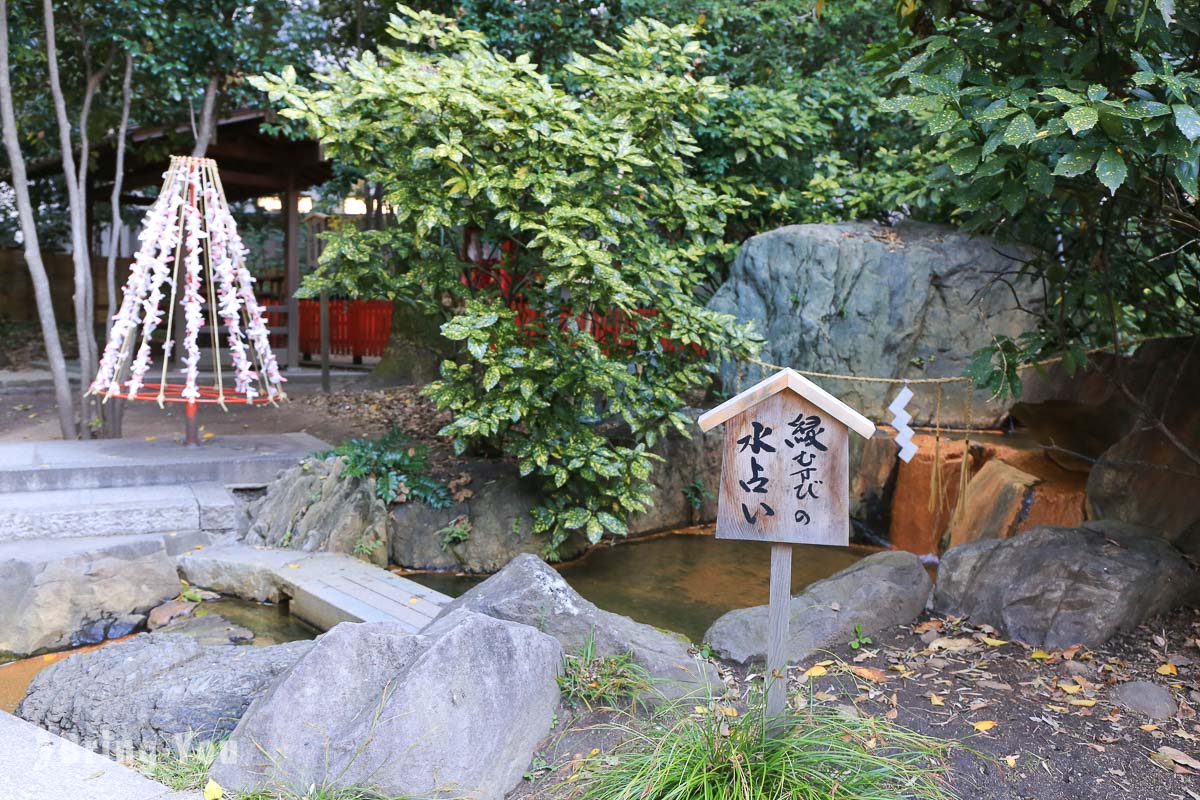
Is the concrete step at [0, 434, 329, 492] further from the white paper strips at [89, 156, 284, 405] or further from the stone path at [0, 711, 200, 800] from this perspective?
the stone path at [0, 711, 200, 800]

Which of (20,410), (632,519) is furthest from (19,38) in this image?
(632,519)

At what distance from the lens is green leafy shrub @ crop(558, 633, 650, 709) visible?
12.1 ft

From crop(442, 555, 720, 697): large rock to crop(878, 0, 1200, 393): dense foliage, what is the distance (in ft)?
7.27

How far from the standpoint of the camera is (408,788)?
3131 millimetres

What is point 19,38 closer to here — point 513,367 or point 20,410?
point 20,410

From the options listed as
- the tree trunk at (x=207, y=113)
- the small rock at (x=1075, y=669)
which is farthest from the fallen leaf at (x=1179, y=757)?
the tree trunk at (x=207, y=113)

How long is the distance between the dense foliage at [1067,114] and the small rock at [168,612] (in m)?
5.23


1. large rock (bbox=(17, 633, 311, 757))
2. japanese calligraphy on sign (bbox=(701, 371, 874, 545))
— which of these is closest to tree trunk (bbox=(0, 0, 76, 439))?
large rock (bbox=(17, 633, 311, 757))

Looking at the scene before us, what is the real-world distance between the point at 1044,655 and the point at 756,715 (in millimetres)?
2133

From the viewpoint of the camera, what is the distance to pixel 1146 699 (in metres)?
4.00

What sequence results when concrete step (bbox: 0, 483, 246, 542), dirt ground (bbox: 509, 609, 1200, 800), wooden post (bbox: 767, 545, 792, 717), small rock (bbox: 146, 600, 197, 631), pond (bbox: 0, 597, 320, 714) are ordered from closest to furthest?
1. wooden post (bbox: 767, 545, 792, 717)
2. dirt ground (bbox: 509, 609, 1200, 800)
3. pond (bbox: 0, 597, 320, 714)
4. small rock (bbox: 146, 600, 197, 631)
5. concrete step (bbox: 0, 483, 246, 542)

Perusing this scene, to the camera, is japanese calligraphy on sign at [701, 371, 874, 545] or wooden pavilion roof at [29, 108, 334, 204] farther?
wooden pavilion roof at [29, 108, 334, 204]

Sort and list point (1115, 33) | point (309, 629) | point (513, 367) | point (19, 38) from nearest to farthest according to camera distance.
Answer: point (1115, 33) < point (309, 629) < point (513, 367) < point (19, 38)

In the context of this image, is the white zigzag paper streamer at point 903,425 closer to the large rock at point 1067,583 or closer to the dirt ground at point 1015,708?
the large rock at point 1067,583
